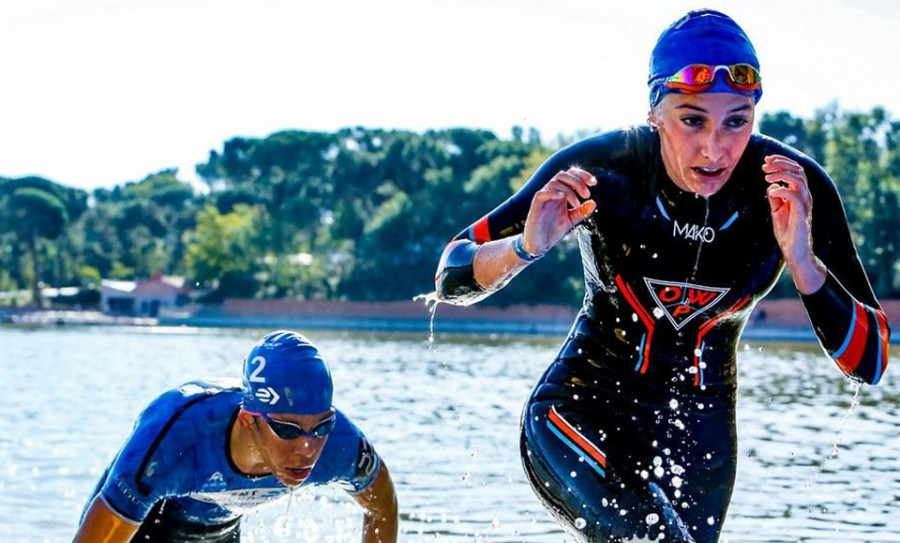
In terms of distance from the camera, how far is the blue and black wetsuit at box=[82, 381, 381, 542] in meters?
4.89

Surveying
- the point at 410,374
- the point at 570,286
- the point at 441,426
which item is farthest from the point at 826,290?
the point at 570,286

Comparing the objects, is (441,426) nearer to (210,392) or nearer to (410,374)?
(410,374)

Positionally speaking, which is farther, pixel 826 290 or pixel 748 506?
pixel 748 506

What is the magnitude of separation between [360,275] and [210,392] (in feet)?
256

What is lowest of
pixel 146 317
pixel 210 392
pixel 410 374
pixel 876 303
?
pixel 146 317

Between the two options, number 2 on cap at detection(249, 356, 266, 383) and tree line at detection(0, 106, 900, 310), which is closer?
number 2 on cap at detection(249, 356, 266, 383)

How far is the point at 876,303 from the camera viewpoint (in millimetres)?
4324

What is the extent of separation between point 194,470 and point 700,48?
2234mm

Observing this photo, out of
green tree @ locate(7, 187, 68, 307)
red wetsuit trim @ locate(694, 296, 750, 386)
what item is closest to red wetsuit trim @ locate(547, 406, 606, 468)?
red wetsuit trim @ locate(694, 296, 750, 386)

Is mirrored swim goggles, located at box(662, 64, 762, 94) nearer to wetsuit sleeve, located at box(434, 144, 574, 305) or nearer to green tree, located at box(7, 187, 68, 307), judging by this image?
wetsuit sleeve, located at box(434, 144, 574, 305)

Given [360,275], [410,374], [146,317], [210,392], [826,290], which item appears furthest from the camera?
[146,317]

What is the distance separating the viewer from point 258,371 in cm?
502

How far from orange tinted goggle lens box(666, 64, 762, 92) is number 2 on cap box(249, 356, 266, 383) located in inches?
70.0

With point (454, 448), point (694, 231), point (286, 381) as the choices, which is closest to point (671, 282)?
point (694, 231)
